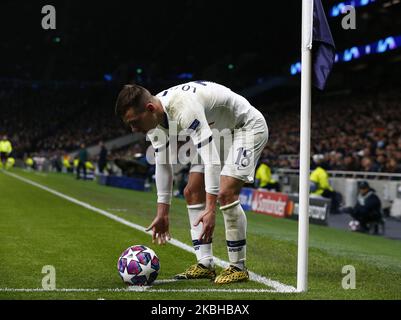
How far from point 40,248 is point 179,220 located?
5587mm

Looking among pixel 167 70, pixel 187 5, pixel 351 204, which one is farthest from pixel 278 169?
pixel 167 70

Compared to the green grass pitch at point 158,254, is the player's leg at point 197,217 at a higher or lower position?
higher

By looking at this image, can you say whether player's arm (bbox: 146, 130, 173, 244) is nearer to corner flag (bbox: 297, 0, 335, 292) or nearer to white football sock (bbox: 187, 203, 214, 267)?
white football sock (bbox: 187, 203, 214, 267)

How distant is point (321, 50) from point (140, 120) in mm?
1710

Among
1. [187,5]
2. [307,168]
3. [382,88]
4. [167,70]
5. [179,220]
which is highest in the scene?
[187,5]

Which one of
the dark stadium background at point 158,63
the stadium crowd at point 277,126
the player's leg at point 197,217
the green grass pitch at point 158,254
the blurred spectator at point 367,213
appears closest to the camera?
the green grass pitch at point 158,254

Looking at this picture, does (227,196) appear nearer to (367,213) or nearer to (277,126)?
(367,213)

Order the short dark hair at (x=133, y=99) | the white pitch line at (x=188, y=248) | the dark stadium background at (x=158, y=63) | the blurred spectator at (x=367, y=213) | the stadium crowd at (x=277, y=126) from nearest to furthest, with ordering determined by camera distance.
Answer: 1. the short dark hair at (x=133, y=99)
2. the white pitch line at (x=188, y=248)
3. the blurred spectator at (x=367, y=213)
4. the stadium crowd at (x=277, y=126)
5. the dark stadium background at (x=158, y=63)

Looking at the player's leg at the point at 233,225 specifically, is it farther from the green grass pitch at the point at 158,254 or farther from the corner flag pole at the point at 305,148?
the corner flag pole at the point at 305,148

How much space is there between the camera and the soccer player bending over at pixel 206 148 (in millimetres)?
5859

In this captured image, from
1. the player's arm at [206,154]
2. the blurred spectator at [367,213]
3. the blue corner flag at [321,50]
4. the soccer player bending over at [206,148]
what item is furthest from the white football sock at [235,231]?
the blurred spectator at [367,213]

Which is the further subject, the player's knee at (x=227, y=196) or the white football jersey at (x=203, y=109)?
the player's knee at (x=227, y=196)
